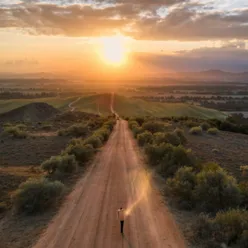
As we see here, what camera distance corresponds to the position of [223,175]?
13867 millimetres

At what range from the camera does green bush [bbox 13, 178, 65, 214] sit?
1366cm

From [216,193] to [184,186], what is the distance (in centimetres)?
175

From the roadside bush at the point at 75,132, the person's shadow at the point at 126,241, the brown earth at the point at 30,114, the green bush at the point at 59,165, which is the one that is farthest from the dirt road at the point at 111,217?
the brown earth at the point at 30,114

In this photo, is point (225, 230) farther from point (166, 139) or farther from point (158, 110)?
point (158, 110)

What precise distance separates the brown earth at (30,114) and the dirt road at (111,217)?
61182 mm

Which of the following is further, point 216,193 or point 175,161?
point 175,161

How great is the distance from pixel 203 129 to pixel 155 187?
125 feet

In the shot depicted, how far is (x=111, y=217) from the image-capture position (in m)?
12.7

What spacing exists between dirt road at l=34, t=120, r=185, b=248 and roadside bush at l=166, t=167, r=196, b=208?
2.73 ft

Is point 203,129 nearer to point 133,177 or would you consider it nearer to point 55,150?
point 55,150

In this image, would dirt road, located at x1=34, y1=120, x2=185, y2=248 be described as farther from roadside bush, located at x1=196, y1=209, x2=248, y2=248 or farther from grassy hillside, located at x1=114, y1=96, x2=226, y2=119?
grassy hillside, located at x1=114, y1=96, x2=226, y2=119

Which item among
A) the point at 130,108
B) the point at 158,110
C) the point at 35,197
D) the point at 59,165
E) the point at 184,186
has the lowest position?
the point at 158,110

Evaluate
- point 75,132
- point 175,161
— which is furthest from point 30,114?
point 175,161

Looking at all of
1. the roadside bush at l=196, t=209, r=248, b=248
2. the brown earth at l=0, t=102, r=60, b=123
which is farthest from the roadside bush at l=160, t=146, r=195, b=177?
the brown earth at l=0, t=102, r=60, b=123
